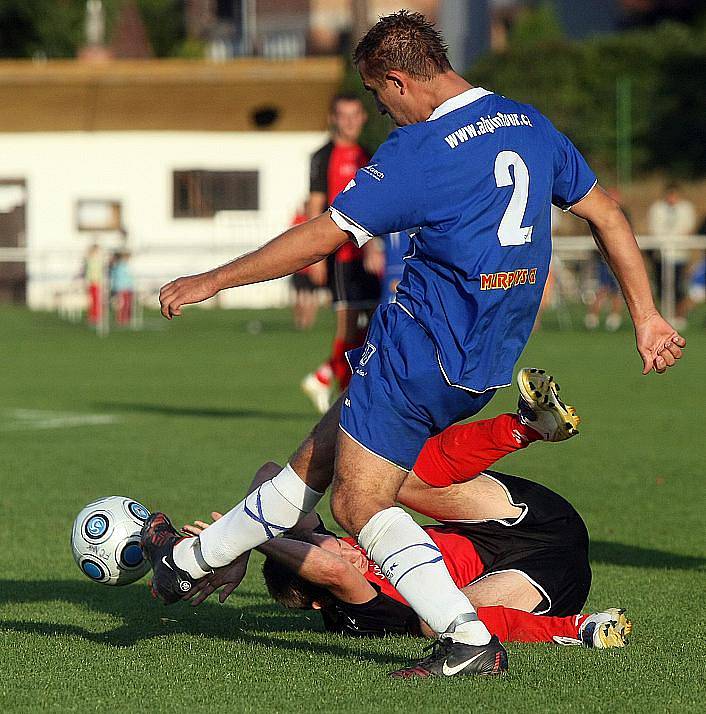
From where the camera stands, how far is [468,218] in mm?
4723

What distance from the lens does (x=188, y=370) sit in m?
17.8

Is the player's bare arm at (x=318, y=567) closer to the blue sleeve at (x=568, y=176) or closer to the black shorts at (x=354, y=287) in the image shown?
the blue sleeve at (x=568, y=176)

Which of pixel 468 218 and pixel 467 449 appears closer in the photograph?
pixel 468 218

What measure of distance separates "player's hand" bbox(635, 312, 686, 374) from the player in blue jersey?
0.51 metres

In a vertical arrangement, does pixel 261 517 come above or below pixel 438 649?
above

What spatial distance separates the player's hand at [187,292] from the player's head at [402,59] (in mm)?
772

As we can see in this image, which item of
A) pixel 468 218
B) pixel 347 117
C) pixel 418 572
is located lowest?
pixel 418 572

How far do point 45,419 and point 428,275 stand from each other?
27.9 feet

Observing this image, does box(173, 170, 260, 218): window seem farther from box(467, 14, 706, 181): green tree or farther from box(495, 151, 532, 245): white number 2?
box(495, 151, 532, 245): white number 2

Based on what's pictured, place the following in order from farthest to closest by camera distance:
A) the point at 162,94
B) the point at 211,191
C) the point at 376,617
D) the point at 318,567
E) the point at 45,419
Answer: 1. the point at 211,191
2. the point at 162,94
3. the point at 45,419
4. the point at 376,617
5. the point at 318,567

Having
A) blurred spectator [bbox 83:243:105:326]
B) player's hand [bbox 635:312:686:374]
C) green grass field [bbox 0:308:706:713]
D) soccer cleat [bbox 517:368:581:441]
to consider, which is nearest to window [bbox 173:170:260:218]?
blurred spectator [bbox 83:243:105:326]

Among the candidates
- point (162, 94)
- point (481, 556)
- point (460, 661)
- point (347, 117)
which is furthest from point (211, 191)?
point (460, 661)

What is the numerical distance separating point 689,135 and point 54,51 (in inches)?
933

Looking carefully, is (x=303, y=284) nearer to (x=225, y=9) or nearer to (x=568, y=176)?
(x=568, y=176)
